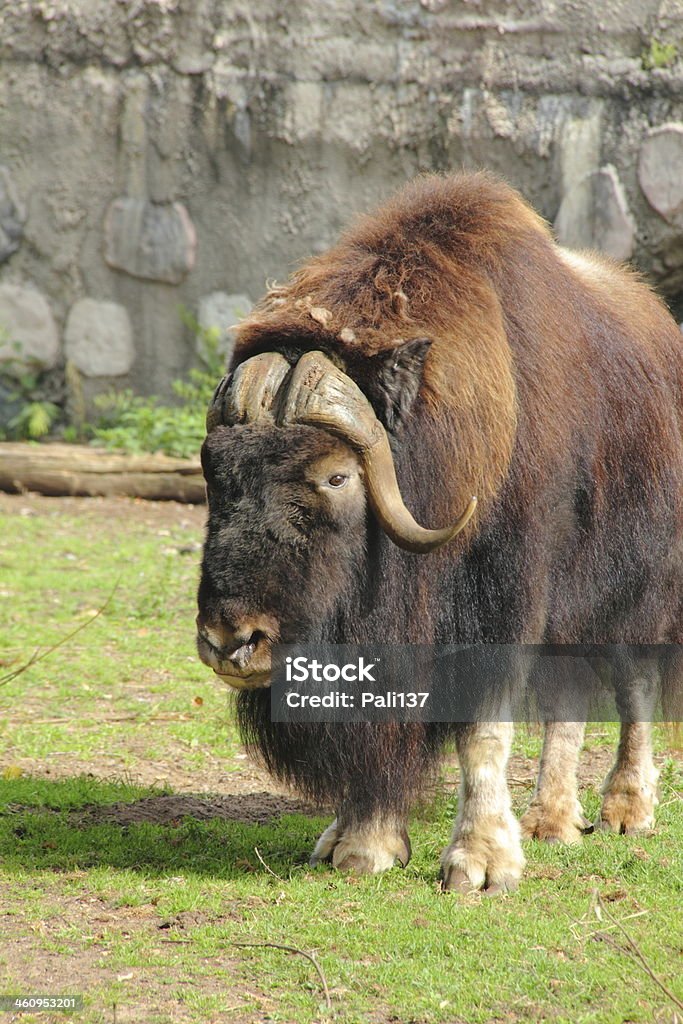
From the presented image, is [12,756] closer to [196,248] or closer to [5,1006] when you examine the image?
[5,1006]

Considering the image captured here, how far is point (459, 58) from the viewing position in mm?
7605

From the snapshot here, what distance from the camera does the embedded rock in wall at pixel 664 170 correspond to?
7230mm

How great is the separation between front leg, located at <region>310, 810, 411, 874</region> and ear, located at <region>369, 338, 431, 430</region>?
909mm

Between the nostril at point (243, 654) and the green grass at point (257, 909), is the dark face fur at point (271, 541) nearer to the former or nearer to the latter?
the nostril at point (243, 654)

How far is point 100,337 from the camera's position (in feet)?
27.7

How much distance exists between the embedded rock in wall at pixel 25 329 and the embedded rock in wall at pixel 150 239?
60 centimetres

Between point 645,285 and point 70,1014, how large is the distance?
99.8 inches

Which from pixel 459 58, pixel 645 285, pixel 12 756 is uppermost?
pixel 459 58

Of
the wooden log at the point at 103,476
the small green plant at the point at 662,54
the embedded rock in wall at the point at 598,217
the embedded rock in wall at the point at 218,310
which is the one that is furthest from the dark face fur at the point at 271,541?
the embedded rock in wall at the point at 218,310

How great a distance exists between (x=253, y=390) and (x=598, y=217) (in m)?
5.32

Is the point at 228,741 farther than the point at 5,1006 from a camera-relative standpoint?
Yes

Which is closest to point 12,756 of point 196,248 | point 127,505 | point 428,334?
point 428,334

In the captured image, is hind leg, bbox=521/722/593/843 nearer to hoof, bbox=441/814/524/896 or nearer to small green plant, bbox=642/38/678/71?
hoof, bbox=441/814/524/896

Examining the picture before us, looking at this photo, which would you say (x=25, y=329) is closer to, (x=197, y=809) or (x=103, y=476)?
(x=103, y=476)
